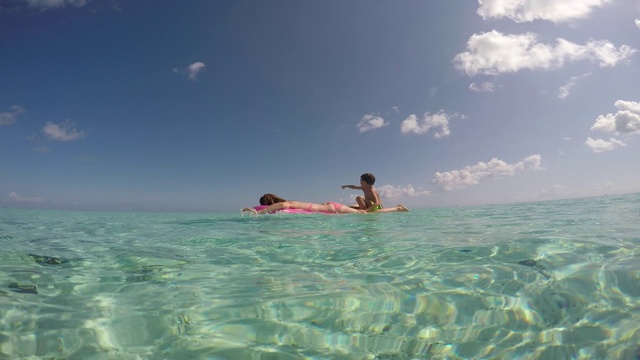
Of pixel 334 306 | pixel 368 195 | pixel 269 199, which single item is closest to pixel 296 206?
pixel 269 199

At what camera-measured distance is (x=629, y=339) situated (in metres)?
1.92

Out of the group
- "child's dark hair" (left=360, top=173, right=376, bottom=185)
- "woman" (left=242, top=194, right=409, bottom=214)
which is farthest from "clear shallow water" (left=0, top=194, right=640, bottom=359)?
"child's dark hair" (left=360, top=173, right=376, bottom=185)

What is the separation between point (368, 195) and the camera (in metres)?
16.2

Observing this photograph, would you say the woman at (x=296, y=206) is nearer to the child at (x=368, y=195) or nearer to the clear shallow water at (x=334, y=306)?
the child at (x=368, y=195)

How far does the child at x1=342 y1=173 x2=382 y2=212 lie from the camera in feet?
52.4

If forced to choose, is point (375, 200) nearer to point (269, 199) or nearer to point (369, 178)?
point (369, 178)

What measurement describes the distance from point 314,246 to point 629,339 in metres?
3.65

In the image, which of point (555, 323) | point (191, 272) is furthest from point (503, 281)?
point (191, 272)

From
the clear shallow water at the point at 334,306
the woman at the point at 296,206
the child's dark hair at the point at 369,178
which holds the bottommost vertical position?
the clear shallow water at the point at 334,306

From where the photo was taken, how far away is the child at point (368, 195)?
15961 millimetres

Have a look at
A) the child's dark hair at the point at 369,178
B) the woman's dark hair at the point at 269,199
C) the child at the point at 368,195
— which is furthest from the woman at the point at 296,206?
the child's dark hair at the point at 369,178

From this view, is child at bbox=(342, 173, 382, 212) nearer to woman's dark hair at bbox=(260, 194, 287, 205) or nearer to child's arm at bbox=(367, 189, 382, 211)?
child's arm at bbox=(367, 189, 382, 211)

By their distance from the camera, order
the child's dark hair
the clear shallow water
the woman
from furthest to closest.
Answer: the child's dark hair → the woman → the clear shallow water

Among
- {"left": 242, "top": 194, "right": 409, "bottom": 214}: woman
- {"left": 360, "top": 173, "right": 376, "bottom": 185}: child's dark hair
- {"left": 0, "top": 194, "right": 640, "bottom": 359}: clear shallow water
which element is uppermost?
{"left": 360, "top": 173, "right": 376, "bottom": 185}: child's dark hair
